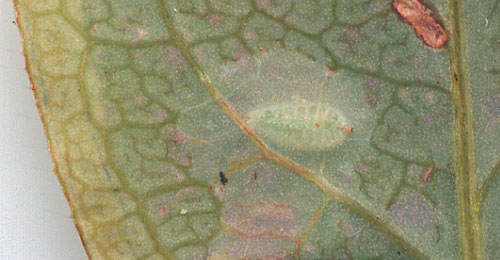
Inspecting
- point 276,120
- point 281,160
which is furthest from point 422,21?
point 281,160

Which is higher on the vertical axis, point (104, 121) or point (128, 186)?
point (104, 121)

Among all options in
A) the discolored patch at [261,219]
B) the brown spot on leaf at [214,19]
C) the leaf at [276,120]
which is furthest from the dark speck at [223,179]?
the brown spot on leaf at [214,19]

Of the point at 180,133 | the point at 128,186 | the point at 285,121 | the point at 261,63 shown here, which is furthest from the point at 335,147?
the point at 128,186

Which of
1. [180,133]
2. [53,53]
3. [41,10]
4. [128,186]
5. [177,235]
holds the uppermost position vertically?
[41,10]

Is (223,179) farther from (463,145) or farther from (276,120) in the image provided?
(463,145)

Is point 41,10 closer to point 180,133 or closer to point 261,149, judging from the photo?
point 180,133

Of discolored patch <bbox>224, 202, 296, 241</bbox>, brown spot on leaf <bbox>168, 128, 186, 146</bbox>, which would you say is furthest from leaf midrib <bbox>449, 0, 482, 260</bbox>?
brown spot on leaf <bbox>168, 128, 186, 146</bbox>

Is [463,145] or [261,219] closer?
[463,145]
